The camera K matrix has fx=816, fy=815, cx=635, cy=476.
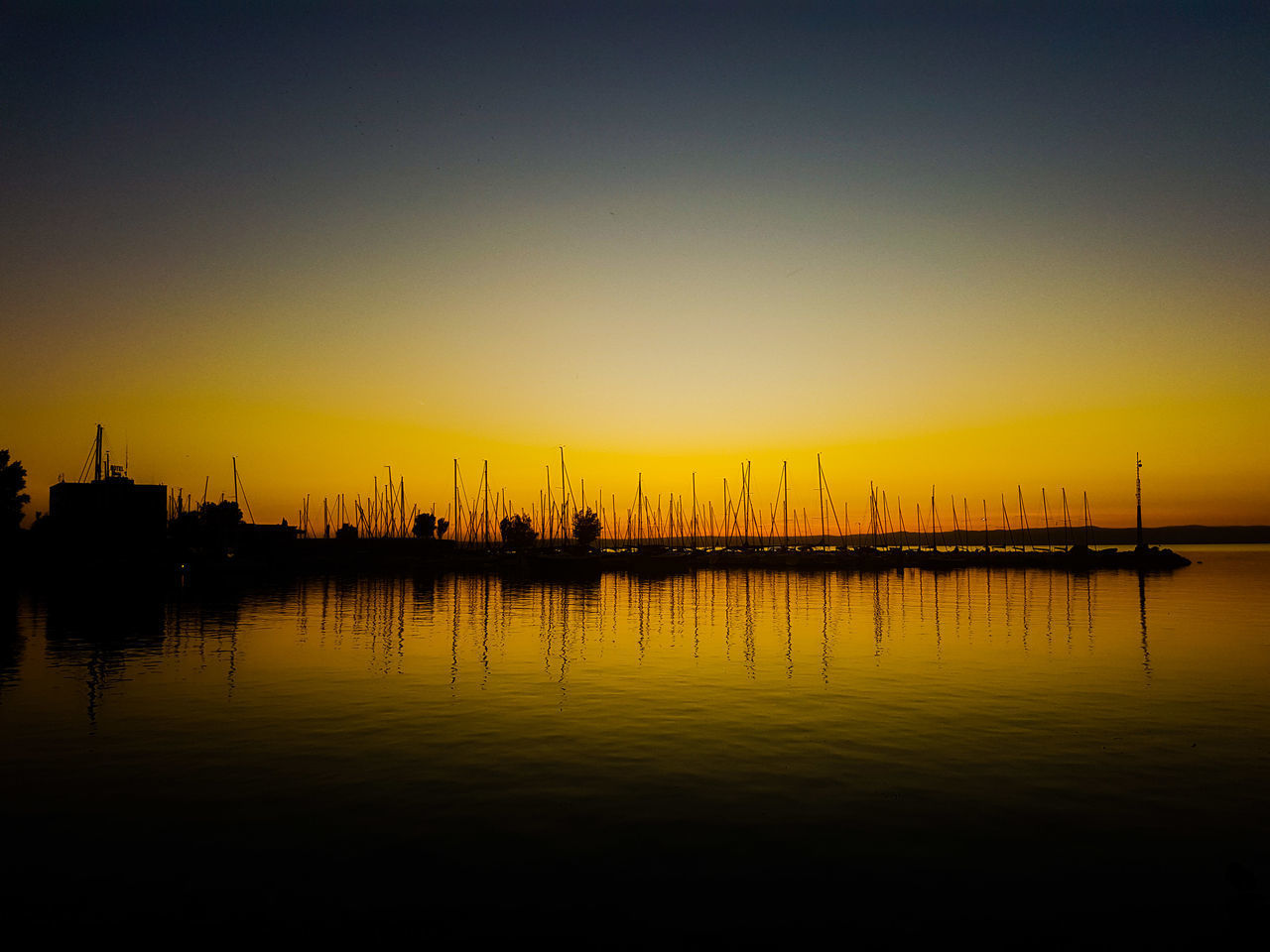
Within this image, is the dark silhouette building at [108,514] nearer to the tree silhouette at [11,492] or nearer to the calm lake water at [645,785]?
the tree silhouette at [11,492]

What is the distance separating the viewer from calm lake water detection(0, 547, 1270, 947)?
12.9m

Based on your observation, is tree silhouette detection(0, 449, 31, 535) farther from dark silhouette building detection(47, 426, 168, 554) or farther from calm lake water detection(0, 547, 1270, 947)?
calm lake water detection(0, 547, 1270, 947)

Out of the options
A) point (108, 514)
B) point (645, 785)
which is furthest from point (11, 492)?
point (645, 785)

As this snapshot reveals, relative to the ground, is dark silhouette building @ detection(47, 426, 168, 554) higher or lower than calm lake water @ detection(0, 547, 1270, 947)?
higher

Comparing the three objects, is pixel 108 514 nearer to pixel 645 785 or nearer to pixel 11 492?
pixel 11 492

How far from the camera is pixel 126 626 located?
5103 centimetres

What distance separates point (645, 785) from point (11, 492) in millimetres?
122100

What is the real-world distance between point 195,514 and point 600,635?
147 m

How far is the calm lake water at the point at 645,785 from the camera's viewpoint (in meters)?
12.9

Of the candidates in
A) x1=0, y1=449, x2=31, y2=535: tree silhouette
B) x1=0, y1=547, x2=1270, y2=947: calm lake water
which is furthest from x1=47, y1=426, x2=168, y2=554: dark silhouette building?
x1=0, y1=547, x2=1270, y2=947: calm lake water

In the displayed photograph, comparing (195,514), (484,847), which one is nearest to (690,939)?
(484,847)

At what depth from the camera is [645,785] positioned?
742 inches

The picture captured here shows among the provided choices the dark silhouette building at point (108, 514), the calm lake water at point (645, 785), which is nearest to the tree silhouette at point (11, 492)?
the dark silhouette building at point (108, 514)

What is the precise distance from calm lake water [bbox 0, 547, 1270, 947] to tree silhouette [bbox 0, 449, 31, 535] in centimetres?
7777
